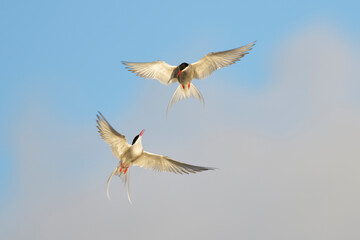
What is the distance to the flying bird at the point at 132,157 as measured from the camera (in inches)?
433

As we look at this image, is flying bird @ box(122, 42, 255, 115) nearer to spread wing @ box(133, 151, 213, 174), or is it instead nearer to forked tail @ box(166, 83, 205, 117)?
forked tail @ box(166, 83, 205, 117)

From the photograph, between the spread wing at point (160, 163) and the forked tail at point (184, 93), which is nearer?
the spread wing at point (160, 163)

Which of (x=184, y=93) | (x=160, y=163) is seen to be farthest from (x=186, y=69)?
(x=160, y=163)

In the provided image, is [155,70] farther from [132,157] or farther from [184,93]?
[132,157]

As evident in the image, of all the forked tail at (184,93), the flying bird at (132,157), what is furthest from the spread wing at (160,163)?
the forked tail at (184,93)

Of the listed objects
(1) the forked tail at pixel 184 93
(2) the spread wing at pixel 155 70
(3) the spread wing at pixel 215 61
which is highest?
(2) the spread wing at pixel 155 70

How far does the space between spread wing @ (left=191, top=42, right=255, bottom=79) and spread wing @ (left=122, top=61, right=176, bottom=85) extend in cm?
78

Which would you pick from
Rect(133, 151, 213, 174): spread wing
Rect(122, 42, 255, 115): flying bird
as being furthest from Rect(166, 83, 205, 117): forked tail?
Rect(133, 151, 213, 174): spread wing

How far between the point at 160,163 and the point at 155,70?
2659mm

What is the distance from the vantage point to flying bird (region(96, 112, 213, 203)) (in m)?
11.0

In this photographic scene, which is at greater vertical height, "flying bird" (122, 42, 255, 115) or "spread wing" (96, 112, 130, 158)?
"flying bird" (122, 42, 255, 115)

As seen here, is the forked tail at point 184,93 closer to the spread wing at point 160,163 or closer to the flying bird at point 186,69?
the flying bird at point 186,69

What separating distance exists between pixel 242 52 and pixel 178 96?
79.7 inches

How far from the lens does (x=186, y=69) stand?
13.0 meters
